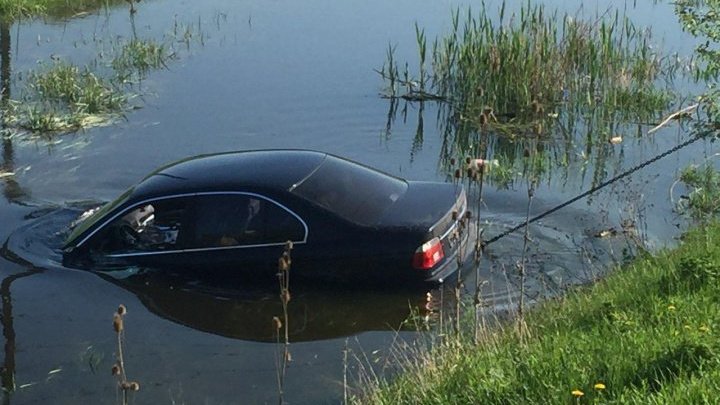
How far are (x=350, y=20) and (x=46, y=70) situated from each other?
290 inches

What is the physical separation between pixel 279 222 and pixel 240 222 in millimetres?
408

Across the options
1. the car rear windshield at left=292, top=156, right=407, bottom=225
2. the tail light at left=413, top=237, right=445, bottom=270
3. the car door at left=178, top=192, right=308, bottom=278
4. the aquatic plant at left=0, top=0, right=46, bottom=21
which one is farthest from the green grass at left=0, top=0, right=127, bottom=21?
the tail light at left=413, top=237, right=445, bottom=270

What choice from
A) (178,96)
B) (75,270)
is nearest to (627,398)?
(75,270)

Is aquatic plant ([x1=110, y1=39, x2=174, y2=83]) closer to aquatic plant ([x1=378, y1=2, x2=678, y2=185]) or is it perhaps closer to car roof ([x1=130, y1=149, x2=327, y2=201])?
aquatic plant ([x1=378, y1=2, x2=678, y2=185])

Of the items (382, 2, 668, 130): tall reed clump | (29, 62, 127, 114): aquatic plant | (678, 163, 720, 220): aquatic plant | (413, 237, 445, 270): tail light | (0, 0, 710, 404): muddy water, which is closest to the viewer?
(0, 0, 710, 404): muddy water

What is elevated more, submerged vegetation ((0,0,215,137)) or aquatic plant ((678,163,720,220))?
aquatic plant ((678,163,720,220))

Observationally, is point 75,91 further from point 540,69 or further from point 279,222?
point 279,222

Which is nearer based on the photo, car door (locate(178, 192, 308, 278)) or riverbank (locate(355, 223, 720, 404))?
riverbank (locate(355, 223, 720, 404))

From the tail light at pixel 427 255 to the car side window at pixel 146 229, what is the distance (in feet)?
7.39

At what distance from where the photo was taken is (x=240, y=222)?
1023 centimetres

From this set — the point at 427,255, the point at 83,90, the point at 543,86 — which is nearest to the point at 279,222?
the point at 427,255

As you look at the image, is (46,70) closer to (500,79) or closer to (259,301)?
(500,79)

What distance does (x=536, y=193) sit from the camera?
1387 cm

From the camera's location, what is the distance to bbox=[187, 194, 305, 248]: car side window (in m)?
10.0
